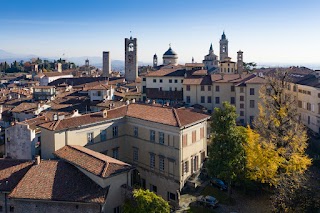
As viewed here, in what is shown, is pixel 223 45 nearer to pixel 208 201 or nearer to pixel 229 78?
pixel 229 78

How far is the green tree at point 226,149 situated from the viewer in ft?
109

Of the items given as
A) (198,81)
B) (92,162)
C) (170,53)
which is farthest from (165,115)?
(170,53)

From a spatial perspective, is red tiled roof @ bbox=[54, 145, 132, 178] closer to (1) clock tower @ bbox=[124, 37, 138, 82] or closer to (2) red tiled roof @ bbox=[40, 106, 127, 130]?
(2) red tiled roof @ bbox=[40, 106, 127, 130]

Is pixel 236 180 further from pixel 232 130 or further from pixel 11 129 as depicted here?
pixel 11 129

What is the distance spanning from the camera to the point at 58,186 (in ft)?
93.8

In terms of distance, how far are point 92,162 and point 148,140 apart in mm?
9683

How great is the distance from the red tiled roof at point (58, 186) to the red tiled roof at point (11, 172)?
1.50 meters

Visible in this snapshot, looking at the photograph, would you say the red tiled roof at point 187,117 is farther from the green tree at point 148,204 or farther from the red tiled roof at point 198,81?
the red tiled roof at point 198,81

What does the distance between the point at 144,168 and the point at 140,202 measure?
13.2 m

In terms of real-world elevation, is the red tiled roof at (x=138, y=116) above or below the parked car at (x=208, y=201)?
above

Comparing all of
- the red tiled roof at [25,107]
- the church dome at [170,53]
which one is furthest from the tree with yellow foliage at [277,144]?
the church dome at [170,53]

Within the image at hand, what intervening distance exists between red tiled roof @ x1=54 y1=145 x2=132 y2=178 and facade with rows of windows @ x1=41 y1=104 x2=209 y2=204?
7.78 ft

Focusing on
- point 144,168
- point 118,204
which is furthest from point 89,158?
point 144,168

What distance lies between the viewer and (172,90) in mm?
67750
